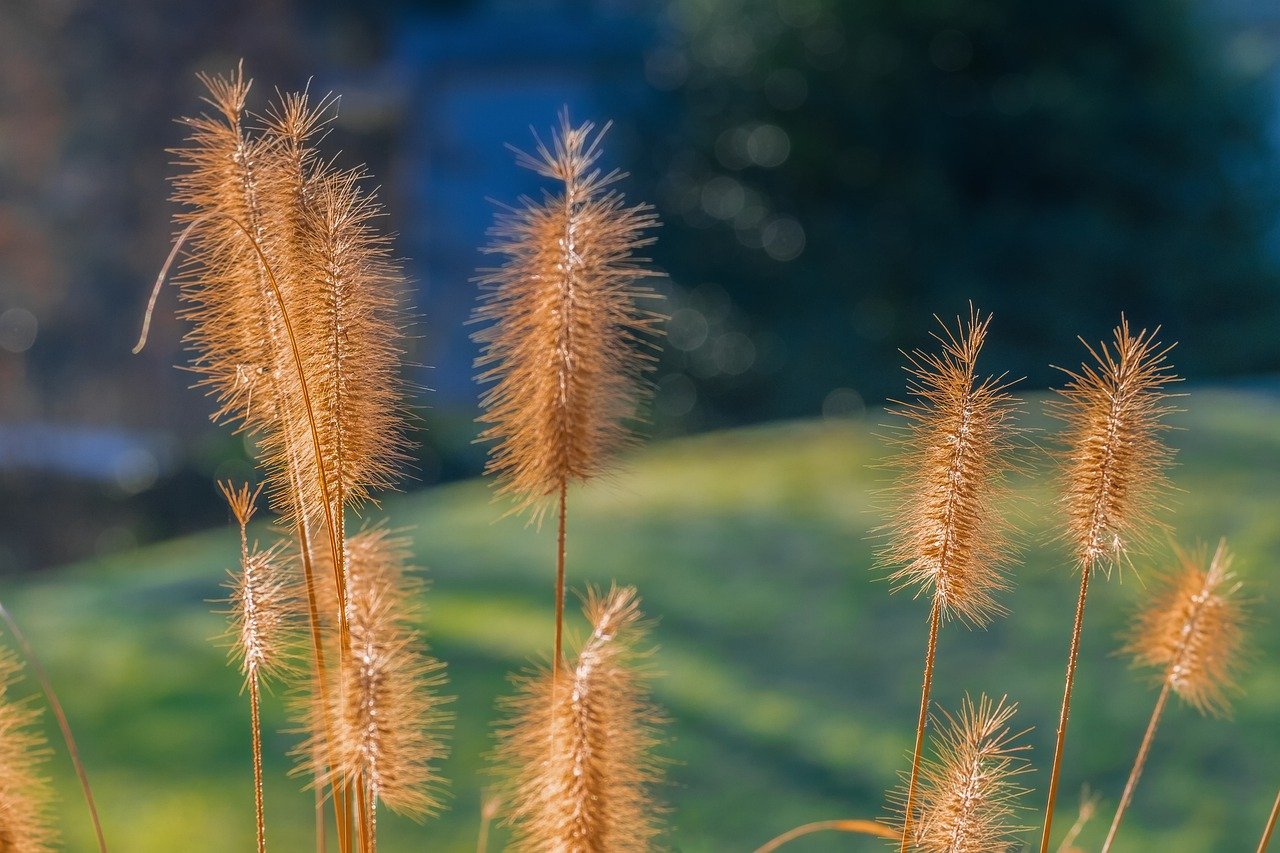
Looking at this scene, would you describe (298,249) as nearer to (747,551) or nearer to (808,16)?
(747,551)

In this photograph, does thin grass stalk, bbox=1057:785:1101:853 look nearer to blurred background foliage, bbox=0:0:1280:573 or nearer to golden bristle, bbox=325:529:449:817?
golden bristle, bbox=325:529:449:817

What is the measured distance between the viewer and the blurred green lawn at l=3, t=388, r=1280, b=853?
8.23ft

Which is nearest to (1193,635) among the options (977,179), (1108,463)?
(1108,463)

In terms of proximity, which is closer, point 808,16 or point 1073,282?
point 1073,282

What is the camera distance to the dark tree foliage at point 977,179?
6.80 m

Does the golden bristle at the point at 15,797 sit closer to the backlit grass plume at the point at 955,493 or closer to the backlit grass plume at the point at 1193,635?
the backlit grass plume at the point at 955,493

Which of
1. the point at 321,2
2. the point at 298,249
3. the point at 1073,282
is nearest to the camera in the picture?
the point at 298,249

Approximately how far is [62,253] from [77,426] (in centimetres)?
109

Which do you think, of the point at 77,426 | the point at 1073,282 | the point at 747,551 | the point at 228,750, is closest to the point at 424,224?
the point at 77,426

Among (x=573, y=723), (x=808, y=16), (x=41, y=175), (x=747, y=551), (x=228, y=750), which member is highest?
(x=808, y=16)

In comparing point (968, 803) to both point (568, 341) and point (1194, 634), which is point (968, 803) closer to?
point (1194, 634)

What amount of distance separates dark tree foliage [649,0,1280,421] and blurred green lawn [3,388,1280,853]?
262 centimetres

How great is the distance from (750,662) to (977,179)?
465 cm

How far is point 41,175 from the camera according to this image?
7465 mm
